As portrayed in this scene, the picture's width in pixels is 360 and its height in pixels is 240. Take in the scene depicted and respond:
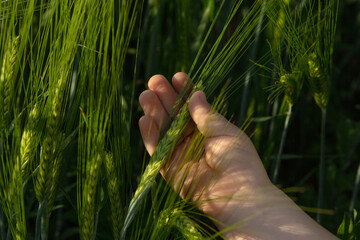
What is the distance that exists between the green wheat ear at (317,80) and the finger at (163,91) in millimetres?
230

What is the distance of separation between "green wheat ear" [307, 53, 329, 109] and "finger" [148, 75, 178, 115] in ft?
0.75

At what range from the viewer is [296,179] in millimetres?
1449

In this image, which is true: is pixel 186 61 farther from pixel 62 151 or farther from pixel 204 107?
pixel 62 151

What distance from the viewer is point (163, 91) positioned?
2.94 ft

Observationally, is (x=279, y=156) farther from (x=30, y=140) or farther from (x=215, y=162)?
(x=30, y=140)

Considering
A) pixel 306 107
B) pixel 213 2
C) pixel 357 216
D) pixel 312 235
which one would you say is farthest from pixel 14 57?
pixel 306 107

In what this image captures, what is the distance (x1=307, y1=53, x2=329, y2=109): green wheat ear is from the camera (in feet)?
2.75

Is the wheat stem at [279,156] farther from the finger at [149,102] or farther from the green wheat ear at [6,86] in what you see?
the green wheat ear at [6,86]

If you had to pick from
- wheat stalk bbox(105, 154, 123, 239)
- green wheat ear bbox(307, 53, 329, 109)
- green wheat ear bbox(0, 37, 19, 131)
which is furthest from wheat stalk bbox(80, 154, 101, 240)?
green wheat ear bbox(307, 53, 329, 109)

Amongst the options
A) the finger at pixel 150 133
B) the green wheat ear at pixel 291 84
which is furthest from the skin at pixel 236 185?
the green wheat ear at pixel 291 84

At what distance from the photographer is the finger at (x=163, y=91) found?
90cm

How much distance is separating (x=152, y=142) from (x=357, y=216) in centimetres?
39

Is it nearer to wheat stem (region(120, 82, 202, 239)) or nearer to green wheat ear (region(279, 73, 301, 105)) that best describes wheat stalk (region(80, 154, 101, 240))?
wheat stem (region(120, 82, 202, 239))

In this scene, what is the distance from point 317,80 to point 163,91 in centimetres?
25
